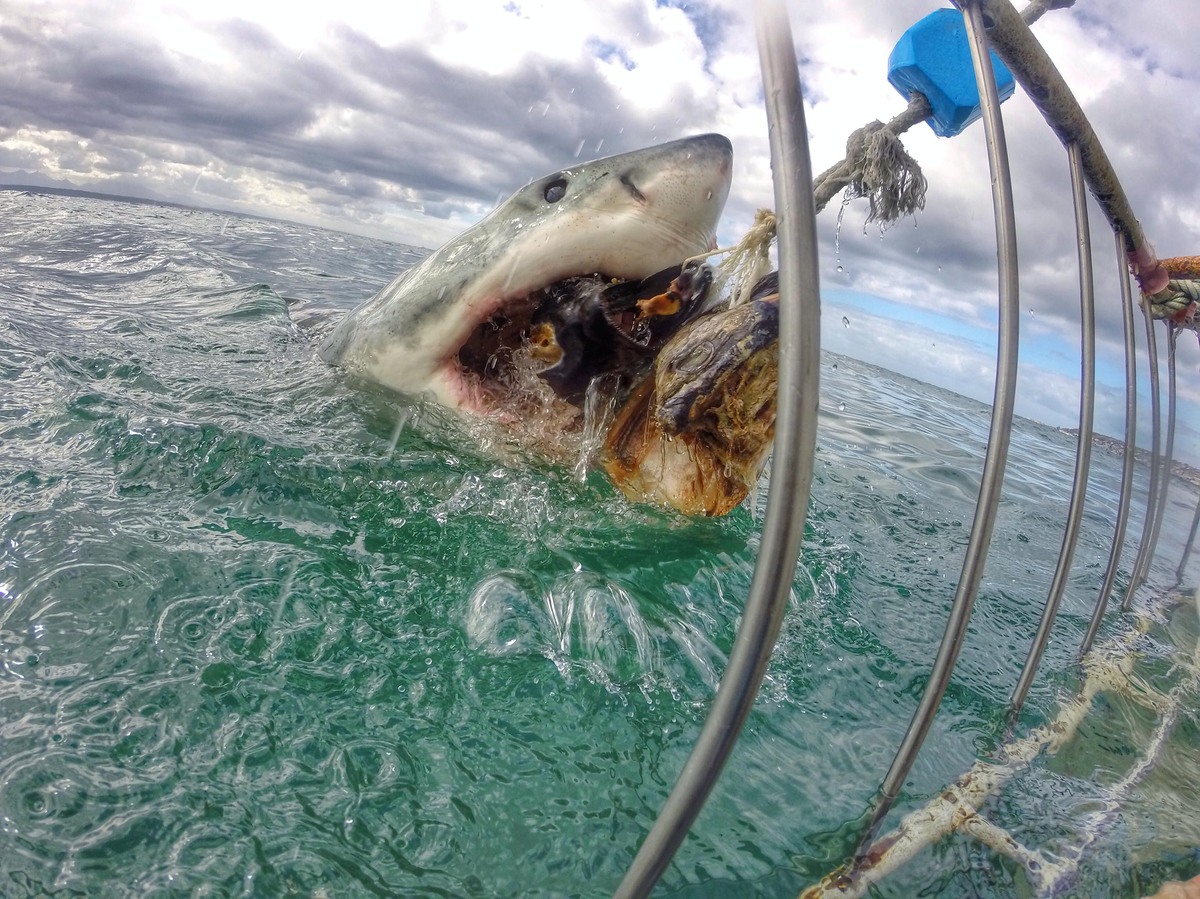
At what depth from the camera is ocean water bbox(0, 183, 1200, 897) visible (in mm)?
1044

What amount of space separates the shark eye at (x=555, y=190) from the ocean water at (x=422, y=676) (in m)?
0.69

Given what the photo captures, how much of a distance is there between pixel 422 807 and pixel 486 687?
283 mm

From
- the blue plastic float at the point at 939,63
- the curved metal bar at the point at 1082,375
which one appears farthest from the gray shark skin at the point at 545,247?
the curved metal bar at the point at 1082,375

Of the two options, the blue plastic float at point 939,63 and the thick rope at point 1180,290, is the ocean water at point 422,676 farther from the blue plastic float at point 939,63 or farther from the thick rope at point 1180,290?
the thick rope at point 1180,290

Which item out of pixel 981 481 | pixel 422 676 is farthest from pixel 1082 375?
pixel 422 676

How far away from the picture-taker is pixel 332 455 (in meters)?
2.12

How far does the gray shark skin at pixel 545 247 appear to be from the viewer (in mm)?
1643

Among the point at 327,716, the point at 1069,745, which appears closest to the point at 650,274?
the point at 327,716

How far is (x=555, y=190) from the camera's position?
181 centimetres

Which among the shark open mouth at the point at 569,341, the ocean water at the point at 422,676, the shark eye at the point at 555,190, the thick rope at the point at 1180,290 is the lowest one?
the ocean water at the point at 422,676

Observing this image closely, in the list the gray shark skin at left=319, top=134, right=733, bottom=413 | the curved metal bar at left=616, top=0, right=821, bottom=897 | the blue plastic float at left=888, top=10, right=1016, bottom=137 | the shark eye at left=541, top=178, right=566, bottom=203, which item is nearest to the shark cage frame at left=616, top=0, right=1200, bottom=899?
the curved metal bar at left=616, top=0, right=821, bottom=897

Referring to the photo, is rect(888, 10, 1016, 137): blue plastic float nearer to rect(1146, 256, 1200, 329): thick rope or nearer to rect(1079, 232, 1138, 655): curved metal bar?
rect(1079, 232, 1138, 655): curved metal bar

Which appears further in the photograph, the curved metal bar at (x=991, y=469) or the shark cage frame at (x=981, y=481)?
the curved metal bar at (x=991, y=469)

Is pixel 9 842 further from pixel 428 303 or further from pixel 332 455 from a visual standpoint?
pixel 428 303
